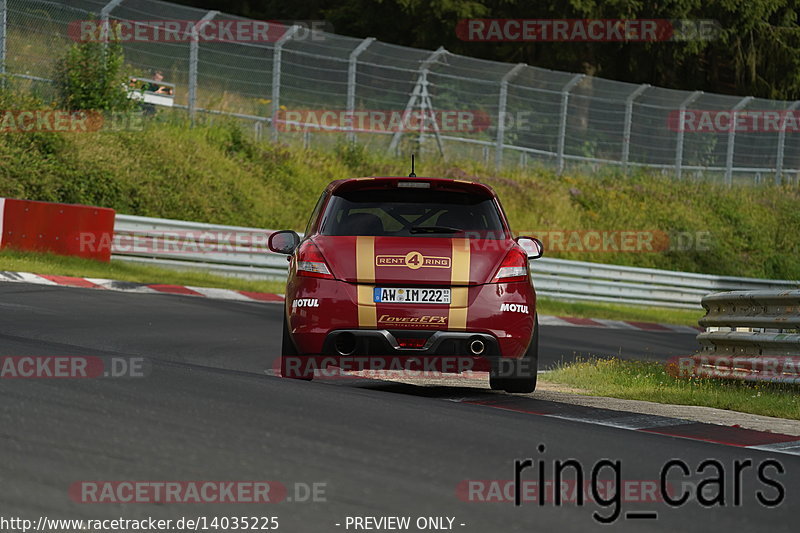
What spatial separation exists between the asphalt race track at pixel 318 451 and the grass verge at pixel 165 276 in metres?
10.4

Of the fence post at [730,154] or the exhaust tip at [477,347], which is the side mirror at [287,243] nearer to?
the exhaust tip at [477,347]

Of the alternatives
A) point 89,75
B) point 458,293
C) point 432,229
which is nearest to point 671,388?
point 458,293

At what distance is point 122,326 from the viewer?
13.4m

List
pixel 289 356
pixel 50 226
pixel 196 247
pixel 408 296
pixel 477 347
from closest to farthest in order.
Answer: pixel 408 296 < pixel 477 347 < pixel 289 356 < pixel 50 226 < pixel 196 247

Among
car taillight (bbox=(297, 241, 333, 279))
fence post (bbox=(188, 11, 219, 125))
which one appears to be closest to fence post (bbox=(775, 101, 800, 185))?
fence post (bbox=(188, 11, 219, 125))

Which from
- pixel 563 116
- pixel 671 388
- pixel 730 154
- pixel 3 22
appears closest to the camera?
pixel 671 388

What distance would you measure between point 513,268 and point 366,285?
1.05m

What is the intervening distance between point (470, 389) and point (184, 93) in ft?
65.4

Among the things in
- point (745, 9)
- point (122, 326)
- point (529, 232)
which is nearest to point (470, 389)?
point (122, 326)

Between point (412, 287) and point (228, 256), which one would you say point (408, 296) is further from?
point (228, 256)

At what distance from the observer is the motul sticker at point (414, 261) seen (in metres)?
8.67

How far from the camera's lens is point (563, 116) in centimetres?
3309

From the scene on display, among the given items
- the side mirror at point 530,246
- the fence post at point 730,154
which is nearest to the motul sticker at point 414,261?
the side mirror at point 530,246

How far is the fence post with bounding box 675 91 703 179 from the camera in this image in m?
33.2
